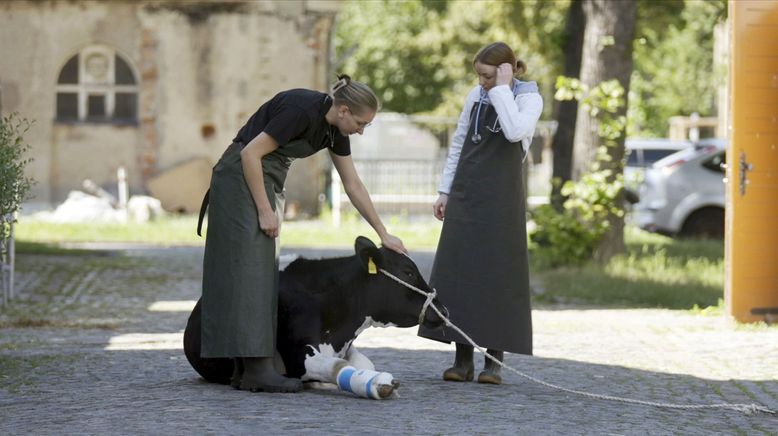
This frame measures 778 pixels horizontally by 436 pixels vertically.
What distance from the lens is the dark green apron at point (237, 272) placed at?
24.3ft

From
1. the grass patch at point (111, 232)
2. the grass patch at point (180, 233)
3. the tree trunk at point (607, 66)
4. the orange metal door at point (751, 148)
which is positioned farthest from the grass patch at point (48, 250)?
the orange metal door at point (751, 148)

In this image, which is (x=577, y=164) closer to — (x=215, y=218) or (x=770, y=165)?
(x=770, y=165)

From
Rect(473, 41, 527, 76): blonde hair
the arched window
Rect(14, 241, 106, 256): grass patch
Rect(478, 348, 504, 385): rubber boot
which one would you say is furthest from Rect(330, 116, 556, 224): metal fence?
Rect(473, 41, 527, 76): blonde hair

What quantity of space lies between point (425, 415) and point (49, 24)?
2262 cm

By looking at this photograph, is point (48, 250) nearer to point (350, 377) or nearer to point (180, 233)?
point (180, 233)

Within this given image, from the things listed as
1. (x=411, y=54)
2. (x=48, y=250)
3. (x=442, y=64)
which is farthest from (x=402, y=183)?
(x=411, y=54)

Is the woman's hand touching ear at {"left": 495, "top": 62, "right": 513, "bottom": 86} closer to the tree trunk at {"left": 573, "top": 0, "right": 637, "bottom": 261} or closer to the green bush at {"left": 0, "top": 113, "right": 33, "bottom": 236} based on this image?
the green bush at {"left": 0, "top": 113, "right": 33, "bottom": 236}

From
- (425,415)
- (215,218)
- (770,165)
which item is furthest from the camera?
(770,165)

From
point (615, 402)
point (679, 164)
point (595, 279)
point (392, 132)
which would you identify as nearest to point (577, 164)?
point (595, 279)

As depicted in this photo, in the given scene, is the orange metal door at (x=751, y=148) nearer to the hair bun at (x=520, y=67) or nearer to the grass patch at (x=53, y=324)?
the hair bun at (x=520, y=67)

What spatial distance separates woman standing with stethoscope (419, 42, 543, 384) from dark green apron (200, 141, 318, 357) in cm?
119

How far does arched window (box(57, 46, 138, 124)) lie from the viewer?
2842cm

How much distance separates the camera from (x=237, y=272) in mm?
7438

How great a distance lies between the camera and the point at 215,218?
751 centimetres
